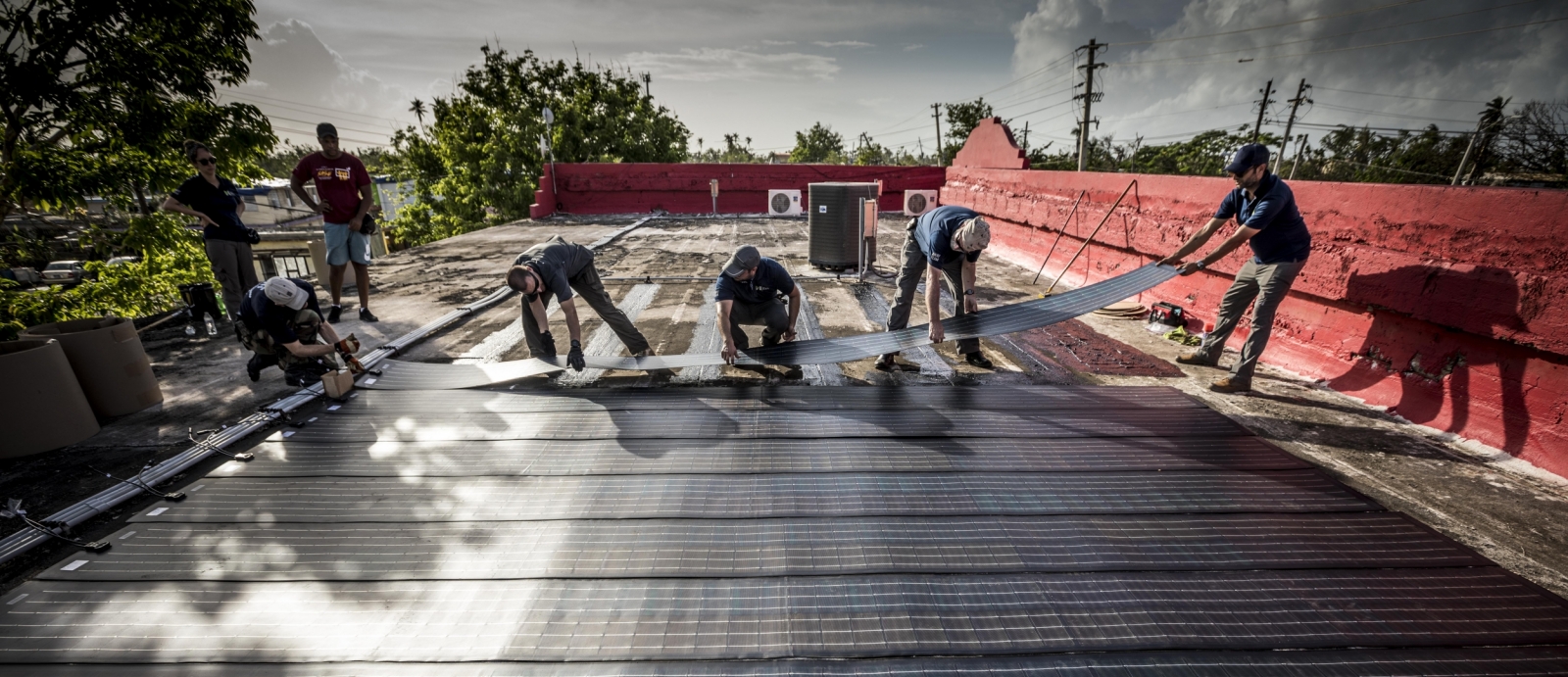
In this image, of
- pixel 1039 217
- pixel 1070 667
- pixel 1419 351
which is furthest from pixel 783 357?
pixel 1039 217

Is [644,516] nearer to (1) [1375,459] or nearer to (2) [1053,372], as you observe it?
(2) [1053,372]

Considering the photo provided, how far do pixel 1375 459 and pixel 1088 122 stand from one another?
122 ft

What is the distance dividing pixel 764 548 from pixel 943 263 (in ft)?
8.72

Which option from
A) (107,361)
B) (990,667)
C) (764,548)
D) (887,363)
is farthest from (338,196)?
(990,667)

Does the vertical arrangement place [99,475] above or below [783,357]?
below

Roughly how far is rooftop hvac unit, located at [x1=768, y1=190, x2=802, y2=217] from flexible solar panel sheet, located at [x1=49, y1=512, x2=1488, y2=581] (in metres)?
14.5

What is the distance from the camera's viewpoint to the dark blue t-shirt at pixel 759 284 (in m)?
4.14

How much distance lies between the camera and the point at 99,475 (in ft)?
9.61

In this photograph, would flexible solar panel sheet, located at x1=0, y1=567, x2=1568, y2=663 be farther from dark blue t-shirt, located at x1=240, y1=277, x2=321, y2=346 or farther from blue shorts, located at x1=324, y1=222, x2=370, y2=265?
blue shorts, located at x1=324, y1=222, x2=370, y2=265

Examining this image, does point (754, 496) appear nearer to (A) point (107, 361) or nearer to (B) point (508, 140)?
(A) point (107, 361)

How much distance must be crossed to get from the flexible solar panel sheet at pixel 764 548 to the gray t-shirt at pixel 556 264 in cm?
192

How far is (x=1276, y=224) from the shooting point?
3.88m

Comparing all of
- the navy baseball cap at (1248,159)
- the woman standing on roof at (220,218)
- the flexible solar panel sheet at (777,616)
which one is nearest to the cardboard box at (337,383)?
the flexible solar panel sheet at (777,616)

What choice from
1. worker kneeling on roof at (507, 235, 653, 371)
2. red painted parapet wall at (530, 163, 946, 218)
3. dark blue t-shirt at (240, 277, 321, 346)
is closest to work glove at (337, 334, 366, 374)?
dark blue t-shirt at (240, 277, 321, 346)
